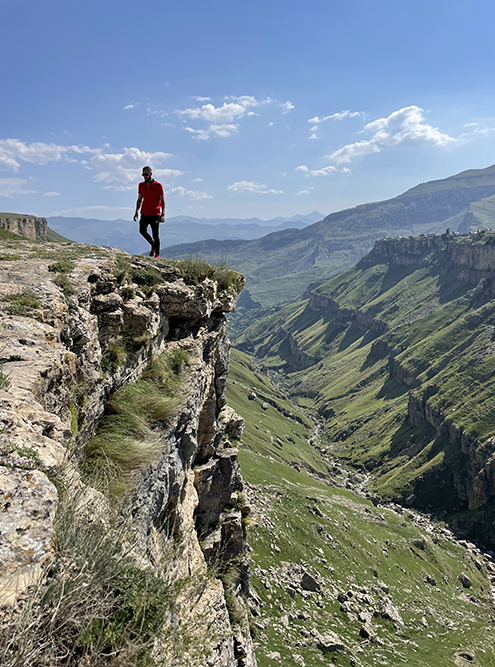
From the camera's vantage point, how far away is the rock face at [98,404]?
4.46 m

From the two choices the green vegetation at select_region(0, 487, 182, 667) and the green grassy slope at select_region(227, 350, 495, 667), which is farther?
the green grassy slope at select_region(227, 350, 495, 667)

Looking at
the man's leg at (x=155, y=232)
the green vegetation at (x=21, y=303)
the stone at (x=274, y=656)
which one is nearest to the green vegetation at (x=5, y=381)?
the green vegetation at (x=21, y=303)

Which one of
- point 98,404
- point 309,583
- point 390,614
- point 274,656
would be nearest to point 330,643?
point 274,656

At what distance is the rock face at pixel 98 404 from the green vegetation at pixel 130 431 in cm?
25

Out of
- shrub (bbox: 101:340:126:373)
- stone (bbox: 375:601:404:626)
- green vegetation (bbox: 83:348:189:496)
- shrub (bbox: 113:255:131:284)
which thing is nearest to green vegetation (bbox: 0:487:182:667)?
green vegetation (bbox: 83:348:189:496)

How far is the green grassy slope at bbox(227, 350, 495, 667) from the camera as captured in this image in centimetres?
3597

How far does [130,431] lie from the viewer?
30.2 feet

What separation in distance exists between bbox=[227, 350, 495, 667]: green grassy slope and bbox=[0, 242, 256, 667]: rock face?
22.2 meters

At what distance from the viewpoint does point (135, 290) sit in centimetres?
1291

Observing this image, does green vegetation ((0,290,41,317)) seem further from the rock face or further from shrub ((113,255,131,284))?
shrub ((113,255,131,284))

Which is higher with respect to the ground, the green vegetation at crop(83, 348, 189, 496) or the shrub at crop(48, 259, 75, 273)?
the shrub at crop(48, 259, 75, 273)

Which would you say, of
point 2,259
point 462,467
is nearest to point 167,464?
point 2,259

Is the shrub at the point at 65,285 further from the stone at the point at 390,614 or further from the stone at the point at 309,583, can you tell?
the stone at the point at 390,614

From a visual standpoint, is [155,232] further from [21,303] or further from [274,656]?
[274,656]
